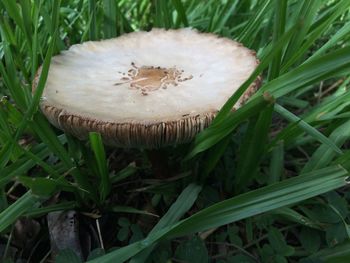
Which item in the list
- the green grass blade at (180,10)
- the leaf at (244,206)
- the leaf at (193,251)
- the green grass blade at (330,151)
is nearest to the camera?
the leaf at (244,206)

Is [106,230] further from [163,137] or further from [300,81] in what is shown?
[300,81]

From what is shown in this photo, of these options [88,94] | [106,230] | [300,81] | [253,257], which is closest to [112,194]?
[106,230]

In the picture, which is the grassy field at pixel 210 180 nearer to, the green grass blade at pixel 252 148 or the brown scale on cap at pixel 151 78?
the green grass blade at pixel 252 148

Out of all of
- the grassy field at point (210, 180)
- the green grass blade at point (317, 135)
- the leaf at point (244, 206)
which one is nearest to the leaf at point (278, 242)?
the grassy field at point (210, 180)

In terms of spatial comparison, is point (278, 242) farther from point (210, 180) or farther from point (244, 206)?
point (210, 180)

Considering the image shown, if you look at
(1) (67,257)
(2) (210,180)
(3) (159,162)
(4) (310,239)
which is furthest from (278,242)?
(1) (67,257)

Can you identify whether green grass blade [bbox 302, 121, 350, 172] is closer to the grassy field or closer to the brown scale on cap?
the grassy field

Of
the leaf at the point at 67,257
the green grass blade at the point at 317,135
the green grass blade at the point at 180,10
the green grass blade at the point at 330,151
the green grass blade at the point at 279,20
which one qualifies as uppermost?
the green grass blade at the point at 279,20

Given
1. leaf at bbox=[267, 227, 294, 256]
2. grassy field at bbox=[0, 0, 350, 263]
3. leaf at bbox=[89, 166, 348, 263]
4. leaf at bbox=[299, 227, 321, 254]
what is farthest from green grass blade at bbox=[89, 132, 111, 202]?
leaf at bbox=[299, 227, 321, 254]
